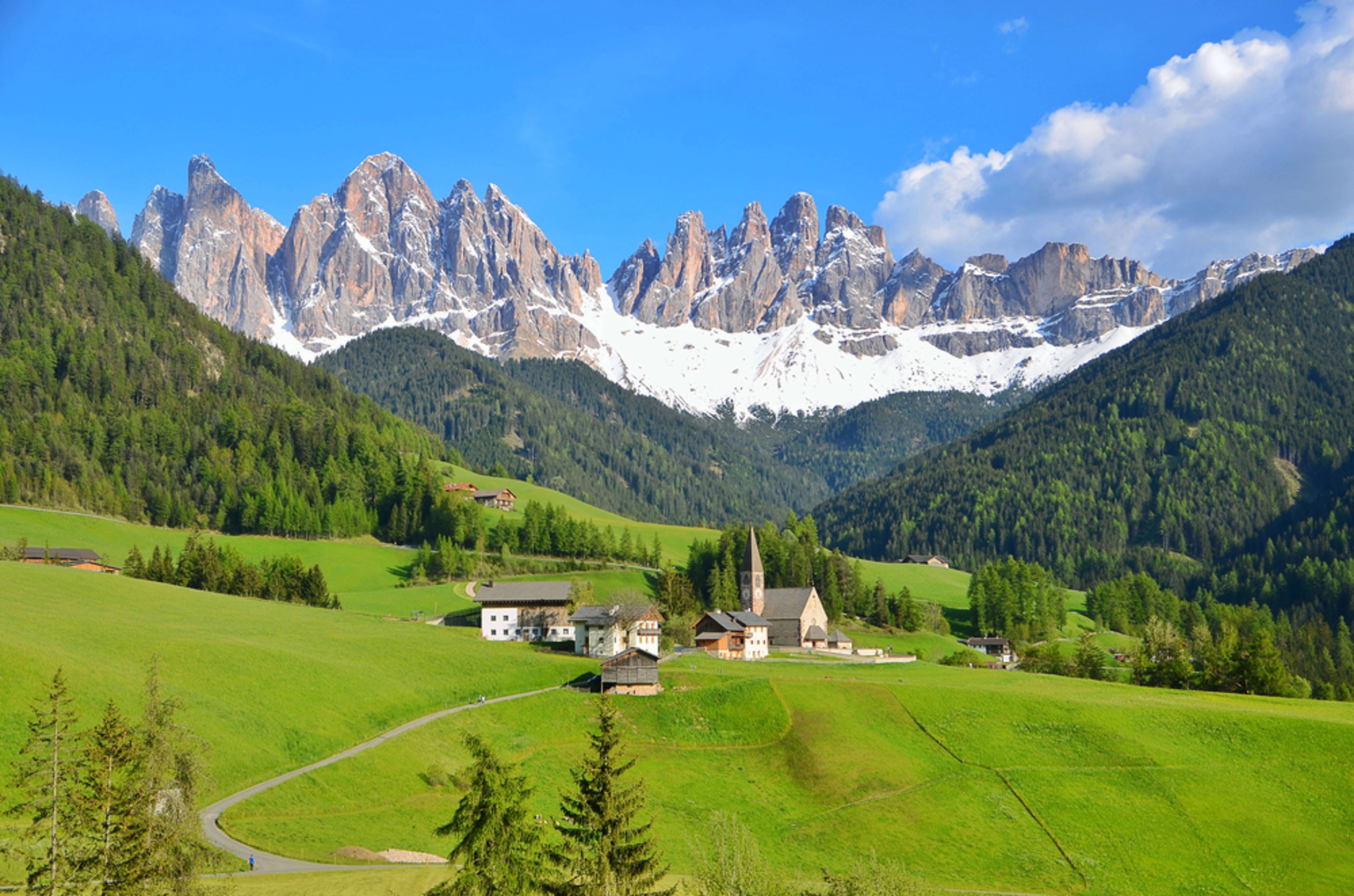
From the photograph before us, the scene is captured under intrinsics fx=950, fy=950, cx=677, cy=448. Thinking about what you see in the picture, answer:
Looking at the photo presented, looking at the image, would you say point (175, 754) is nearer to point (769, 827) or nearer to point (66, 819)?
point (66, 819)

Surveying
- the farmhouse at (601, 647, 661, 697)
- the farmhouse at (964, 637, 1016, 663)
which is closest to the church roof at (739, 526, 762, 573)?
the farmhouse at (964, 637, 1016, 663)

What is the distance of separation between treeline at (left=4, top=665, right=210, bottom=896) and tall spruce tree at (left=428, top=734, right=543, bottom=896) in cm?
819

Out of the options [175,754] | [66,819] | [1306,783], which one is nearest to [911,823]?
[1306,783]

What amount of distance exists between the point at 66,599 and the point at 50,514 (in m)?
67.2

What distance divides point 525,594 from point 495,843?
87480 millimetres

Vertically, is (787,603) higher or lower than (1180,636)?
higher

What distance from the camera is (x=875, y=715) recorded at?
254 feet

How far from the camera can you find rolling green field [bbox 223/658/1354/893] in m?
54.8

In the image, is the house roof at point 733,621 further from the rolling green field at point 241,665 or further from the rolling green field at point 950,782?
the rolling green field at point 950,782

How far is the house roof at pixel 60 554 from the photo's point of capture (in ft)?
383

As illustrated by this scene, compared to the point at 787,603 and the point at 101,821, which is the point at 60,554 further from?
the point at 101,821

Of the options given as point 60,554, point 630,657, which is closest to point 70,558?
point 60,554

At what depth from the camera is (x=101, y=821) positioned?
1032 inches

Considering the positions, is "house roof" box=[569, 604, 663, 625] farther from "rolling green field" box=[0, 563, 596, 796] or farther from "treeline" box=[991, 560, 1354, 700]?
"treeline" box=[991, 560, 1354, 700]
